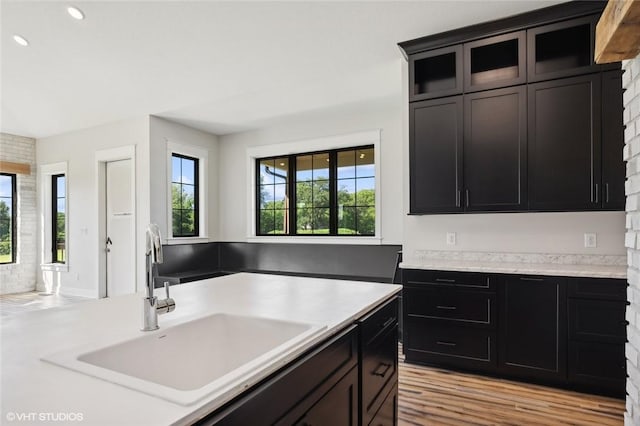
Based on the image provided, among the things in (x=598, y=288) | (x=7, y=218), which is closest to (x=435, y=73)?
(x=598, y=288)

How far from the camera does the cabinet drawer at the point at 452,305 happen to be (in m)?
2.94

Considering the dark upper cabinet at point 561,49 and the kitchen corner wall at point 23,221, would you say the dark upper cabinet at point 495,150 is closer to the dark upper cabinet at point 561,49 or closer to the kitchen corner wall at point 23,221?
the dark upper cabinet at point 561,49

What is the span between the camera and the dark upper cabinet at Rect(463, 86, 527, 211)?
3057mm

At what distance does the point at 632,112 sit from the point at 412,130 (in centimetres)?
191

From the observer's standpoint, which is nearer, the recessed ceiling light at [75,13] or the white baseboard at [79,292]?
the recessed ceiling light at [75,13]

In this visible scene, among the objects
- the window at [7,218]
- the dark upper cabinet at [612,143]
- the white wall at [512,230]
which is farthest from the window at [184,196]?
the dark upper cabinet at [612,143]

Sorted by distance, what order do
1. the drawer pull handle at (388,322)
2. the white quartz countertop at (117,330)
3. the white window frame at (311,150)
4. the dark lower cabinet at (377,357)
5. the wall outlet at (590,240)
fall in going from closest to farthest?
1. the white quartz countertop at (117,330)
2. the dark lower cabinet at (377,357)
3. the drawer pull handle at (388,322)
4. the wall outlet at (590,240)
5. the white window frame at (311,150)

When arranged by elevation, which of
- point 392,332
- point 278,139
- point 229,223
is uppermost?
point 278,139

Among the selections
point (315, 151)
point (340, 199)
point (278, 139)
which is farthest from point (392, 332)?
point (278, 139)

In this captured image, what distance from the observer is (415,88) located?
3.47 metres

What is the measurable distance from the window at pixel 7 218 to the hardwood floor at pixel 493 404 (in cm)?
702

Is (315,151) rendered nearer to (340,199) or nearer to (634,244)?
(340,199)

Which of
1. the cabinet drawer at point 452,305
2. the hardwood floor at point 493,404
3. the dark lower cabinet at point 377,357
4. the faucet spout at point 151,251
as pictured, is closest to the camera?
the faucet spout at point 151,251

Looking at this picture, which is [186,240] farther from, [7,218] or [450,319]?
[450,319]
